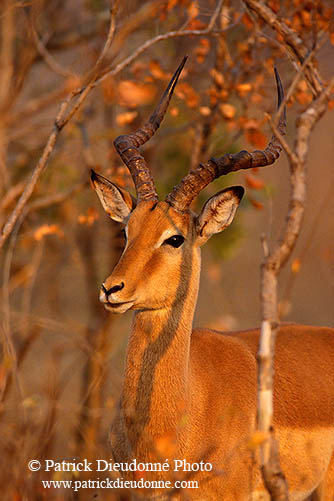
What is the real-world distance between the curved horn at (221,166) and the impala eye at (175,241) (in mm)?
218

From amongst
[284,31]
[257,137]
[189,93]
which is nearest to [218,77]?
[189,93]

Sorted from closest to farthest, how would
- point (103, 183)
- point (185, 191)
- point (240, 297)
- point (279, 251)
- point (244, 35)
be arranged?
point (279, 251) < point (185, 191) < point (103, 183) < point (244, 35) < point (240, 297)

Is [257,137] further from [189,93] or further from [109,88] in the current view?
[109,88]

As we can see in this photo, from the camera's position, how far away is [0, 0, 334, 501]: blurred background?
584 centimetres

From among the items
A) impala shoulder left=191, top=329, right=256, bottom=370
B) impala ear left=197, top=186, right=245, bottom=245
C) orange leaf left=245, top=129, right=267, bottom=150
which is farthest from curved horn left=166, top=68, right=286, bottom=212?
orange leaf left=245, top=129, right=267, bottom=150

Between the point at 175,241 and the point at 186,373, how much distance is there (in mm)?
925

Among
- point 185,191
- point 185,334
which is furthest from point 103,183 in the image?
point 185,334

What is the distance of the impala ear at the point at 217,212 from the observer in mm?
4723

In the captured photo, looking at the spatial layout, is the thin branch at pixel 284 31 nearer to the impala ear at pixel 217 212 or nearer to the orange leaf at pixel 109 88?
the impala ear at pixel 217 212

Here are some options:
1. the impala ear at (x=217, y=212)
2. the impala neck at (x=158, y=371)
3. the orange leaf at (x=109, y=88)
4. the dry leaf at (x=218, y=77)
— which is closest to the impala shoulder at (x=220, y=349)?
the impala neck at (x=158, y=371)

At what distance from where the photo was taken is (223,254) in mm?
9484

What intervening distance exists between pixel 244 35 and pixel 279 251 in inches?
210

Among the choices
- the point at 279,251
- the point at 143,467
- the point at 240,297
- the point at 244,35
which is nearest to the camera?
the point at 279,251

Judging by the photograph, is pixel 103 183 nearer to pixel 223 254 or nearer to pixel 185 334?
pixel 185 334
